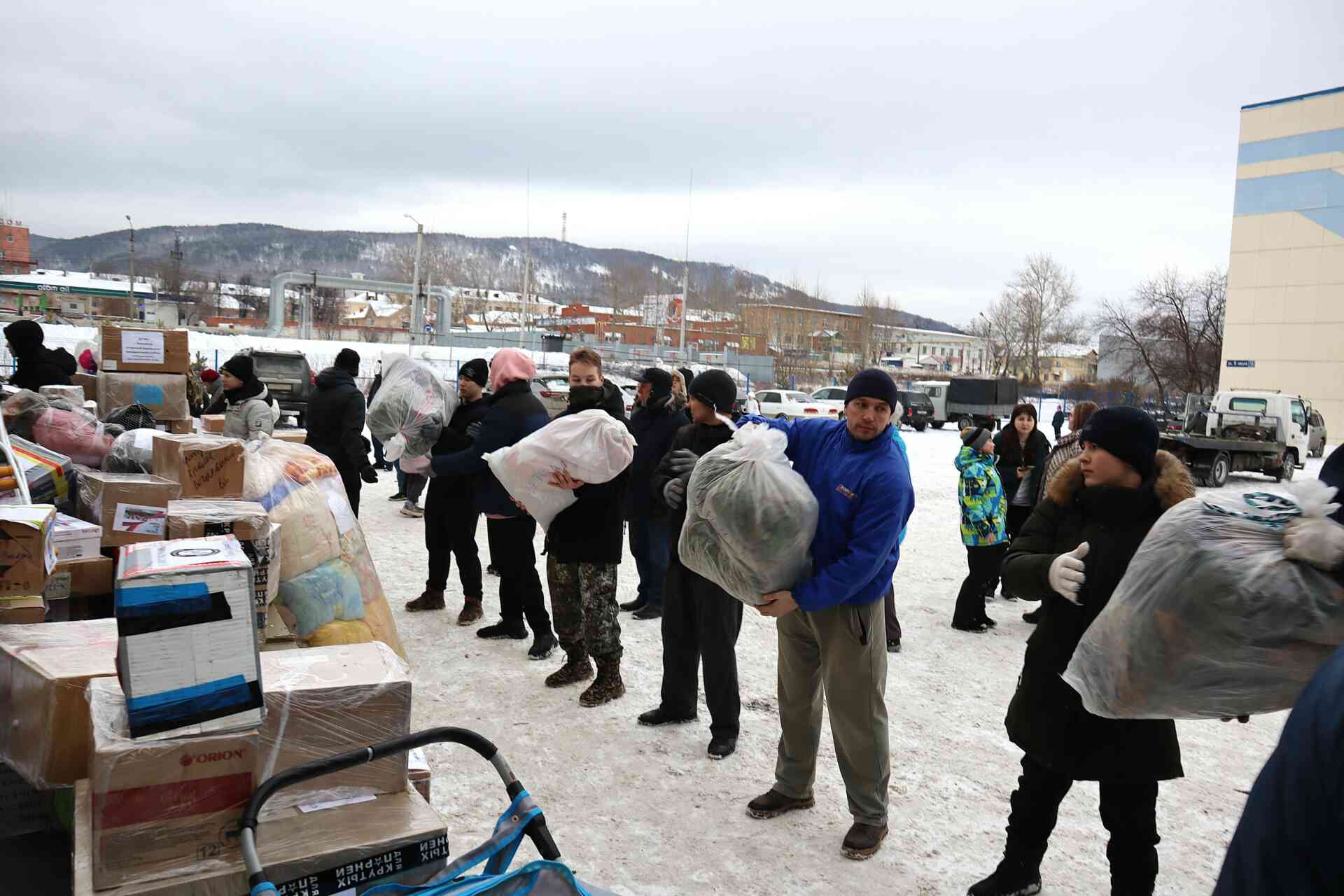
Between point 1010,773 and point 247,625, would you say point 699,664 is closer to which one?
point 1010,773

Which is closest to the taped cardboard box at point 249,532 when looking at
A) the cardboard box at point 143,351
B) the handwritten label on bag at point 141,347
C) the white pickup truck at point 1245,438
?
the cardboard box at point 143,351

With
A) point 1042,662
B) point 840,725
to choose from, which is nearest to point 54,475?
point 840,725

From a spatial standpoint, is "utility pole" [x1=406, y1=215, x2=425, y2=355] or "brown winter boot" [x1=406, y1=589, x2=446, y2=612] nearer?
"brown winter boot" [x1=406, y1=589, x2=446, y2=612]

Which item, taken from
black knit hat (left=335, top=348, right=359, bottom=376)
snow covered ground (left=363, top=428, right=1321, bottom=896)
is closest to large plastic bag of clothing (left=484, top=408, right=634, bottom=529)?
snow covered ground (left=363, top=428, right=1321, bottom=896)

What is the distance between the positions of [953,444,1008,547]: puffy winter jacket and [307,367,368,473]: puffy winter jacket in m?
4.50

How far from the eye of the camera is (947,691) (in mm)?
4941

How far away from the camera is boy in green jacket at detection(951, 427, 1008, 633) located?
6129mm

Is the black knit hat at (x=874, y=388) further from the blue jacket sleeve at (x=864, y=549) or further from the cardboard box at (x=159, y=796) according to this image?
the cardboard box at (x=159, y=796)

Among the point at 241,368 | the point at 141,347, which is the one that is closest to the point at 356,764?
the point at 241,368

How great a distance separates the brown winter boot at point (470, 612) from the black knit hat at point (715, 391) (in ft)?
7.93

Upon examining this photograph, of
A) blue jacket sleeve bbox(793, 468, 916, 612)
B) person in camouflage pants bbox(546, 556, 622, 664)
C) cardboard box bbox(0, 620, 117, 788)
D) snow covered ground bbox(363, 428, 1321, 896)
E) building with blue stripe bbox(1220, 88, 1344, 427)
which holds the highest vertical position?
building with blue stripe bbox(1220, 88, 1344, 427)

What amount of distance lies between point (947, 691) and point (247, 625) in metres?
3.98

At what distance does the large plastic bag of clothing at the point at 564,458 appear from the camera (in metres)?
4.34

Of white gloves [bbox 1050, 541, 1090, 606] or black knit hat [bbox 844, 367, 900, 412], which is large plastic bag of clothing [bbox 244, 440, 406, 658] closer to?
black knit hat [bbox 844, 367, 900, 412]
